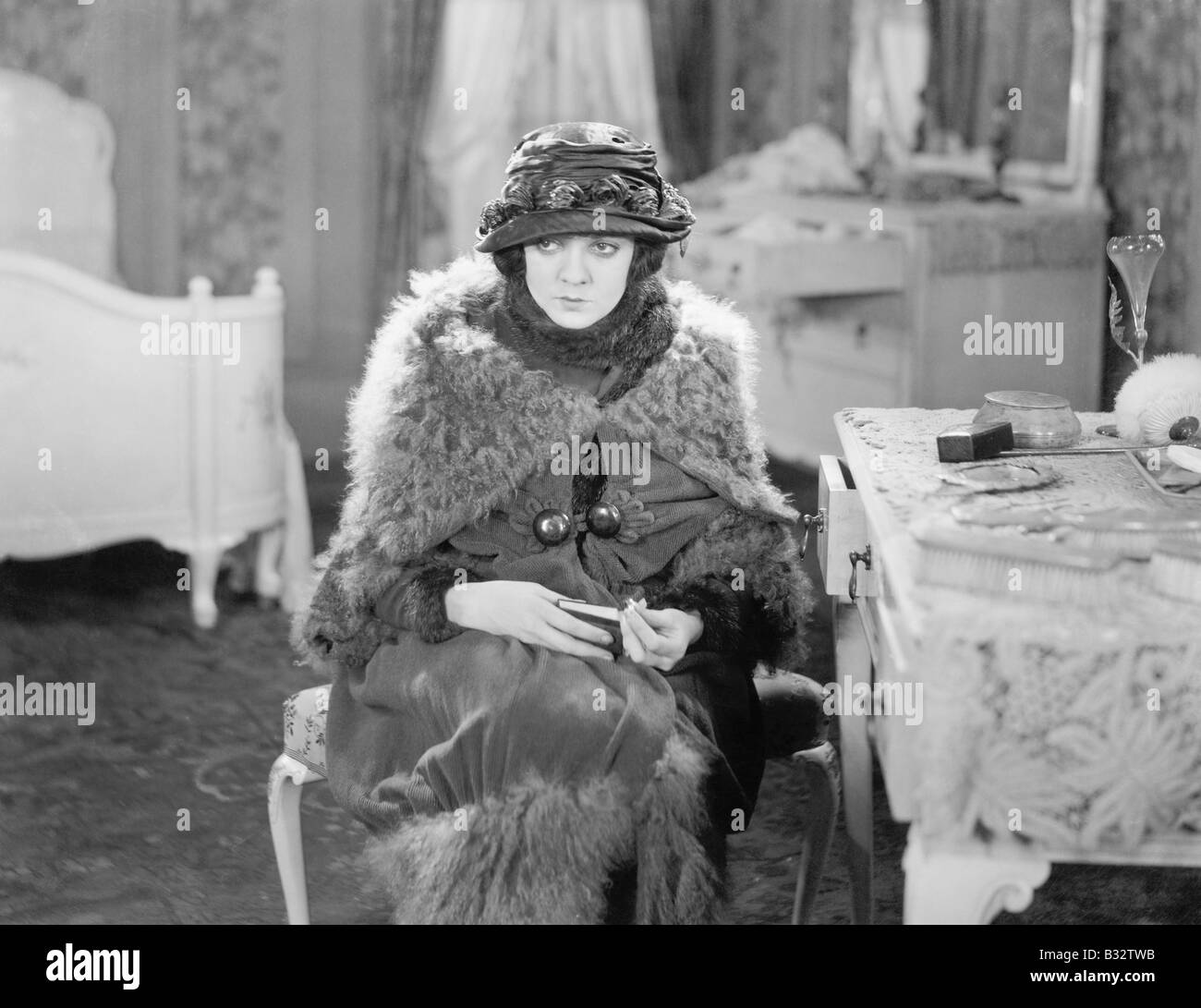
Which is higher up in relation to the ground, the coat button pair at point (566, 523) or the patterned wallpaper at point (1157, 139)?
the patterned wallpaper at point (1157, 139)

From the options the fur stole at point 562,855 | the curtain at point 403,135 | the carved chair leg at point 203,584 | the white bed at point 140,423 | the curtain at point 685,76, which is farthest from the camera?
the curtain at point 685,76

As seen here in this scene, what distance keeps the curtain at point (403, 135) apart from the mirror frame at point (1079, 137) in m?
2.22

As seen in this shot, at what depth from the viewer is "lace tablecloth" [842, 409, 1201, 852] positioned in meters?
1.72

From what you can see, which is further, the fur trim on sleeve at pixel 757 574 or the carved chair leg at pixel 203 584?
the carved chair leg at pixel 203 584

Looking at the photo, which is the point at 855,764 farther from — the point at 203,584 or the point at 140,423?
the point at 140,423

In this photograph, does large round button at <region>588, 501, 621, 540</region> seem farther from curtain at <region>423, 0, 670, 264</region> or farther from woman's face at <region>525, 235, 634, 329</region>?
curtain at <region>423, 0, 670, 264</region>

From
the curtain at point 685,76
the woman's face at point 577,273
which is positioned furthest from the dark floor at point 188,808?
the curtain at point 685,76

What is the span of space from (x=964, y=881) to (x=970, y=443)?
74 cm

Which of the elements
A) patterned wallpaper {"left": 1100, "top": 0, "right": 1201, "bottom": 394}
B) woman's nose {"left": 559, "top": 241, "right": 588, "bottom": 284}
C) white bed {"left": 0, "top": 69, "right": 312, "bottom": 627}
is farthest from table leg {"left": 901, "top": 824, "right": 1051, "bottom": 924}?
patterned wallpaper {"left": 1100, "top": 0, "right": 1201, "bottom": 394}

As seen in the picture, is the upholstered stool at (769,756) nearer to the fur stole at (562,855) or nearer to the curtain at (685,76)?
the fur stole at (562,855)

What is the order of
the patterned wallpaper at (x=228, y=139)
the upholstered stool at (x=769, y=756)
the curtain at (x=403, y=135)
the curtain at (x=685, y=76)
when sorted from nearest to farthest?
the upholstered stool at (x=769, y=756) → the patterned wallpaper at (x=228, y=139) → the curtain at (x=403, y=135) → the curtain at (x=685, y=76)

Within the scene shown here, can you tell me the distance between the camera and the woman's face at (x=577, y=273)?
7.55ft

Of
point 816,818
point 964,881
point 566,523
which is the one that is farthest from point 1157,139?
point 964,881
